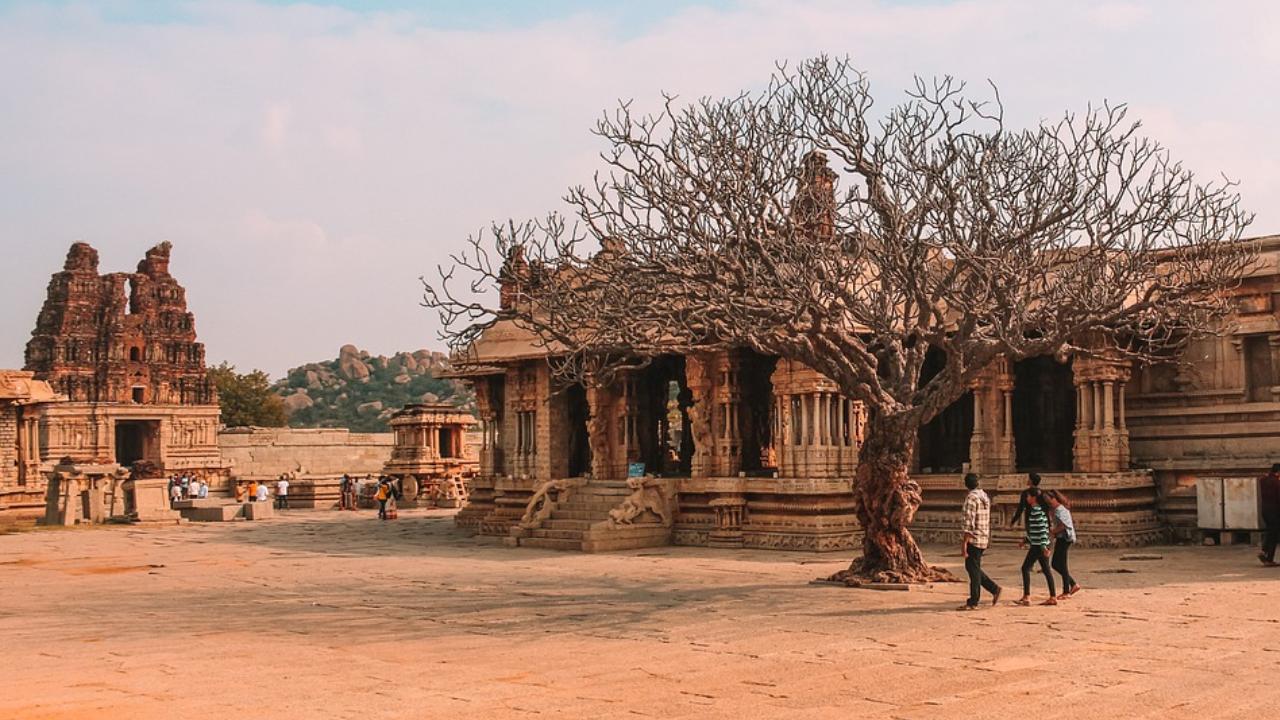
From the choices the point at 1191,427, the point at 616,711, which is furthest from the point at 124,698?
the point at 1191,427

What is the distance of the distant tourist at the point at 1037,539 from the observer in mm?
13266

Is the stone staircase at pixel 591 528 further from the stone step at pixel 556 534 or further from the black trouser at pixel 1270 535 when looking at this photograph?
the black trouser at pixel 1270 535

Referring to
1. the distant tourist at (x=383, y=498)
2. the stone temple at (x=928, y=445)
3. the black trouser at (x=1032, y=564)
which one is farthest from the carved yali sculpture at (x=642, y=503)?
the distant tourist at (x=383, y=498)

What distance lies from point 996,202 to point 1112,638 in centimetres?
640

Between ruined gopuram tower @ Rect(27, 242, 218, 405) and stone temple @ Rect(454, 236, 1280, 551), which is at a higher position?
ruined gopuram tower @ Rect(27, 242, 218, 405)

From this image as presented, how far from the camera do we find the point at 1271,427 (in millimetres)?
20406

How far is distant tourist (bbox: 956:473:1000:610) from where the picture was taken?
13.1 metres

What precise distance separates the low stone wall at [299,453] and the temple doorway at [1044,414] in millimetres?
38089

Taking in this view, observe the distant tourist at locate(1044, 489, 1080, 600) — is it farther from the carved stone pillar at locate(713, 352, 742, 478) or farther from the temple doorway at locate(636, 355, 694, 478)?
the temple doorway at locate(636, 355, 694, 478)

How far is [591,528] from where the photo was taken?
2180 centimetres

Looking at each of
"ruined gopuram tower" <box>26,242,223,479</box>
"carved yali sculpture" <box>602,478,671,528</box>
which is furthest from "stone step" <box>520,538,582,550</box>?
"ruined gopuram tower" <box>26,242,223,479</box>

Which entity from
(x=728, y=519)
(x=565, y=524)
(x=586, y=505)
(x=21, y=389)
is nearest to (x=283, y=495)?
(x=21, y=389)

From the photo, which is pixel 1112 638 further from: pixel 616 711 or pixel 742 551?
pixel 742 551

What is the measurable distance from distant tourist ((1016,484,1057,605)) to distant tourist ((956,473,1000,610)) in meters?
0.34
